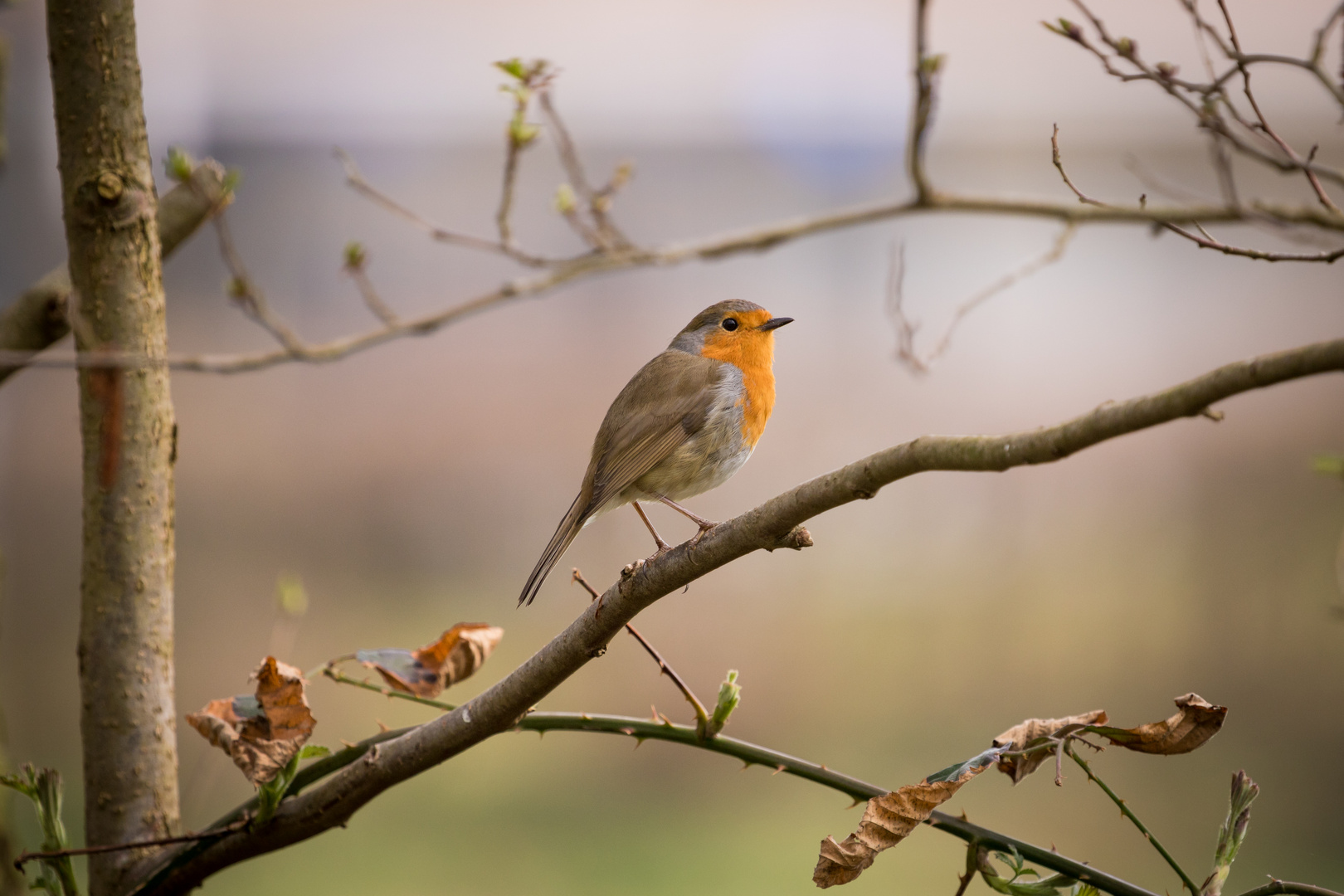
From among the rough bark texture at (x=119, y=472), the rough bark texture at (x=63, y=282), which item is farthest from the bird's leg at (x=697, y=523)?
the rough bark texture at (x=63, y=282)

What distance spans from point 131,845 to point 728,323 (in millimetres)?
1086

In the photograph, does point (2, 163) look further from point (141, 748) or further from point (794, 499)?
point (794, 499)

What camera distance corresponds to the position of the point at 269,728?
0.87 metres

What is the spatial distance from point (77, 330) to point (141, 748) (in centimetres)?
41

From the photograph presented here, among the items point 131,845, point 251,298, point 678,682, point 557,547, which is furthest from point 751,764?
point 251,298

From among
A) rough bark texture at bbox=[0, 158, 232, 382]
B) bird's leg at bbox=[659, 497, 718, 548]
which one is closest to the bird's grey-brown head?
bird's leg at bbox=[659, 497, 718, 548]

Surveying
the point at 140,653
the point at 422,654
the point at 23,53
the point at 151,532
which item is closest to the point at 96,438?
the point at 151,532

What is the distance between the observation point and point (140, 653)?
3.20 feet

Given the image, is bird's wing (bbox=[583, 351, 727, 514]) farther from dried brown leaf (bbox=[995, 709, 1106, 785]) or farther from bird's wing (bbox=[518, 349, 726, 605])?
dried brown leaf (bbox=[995, 709, 1106, 785])

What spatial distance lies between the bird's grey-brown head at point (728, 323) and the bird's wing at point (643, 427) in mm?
128

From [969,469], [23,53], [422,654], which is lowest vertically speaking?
[422,654]

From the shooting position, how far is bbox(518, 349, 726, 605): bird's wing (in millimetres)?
1369

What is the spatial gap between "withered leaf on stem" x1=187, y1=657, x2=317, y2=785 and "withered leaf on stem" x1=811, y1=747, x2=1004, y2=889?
1.50ft

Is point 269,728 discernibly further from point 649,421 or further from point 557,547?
point 649,421
